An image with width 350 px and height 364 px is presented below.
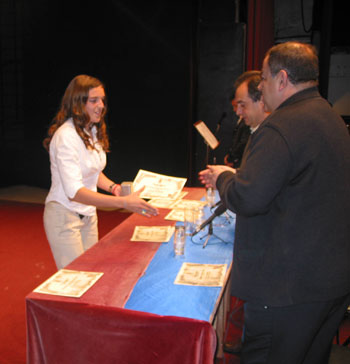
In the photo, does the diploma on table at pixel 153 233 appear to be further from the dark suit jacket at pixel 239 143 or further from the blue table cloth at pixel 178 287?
the dark suit jacket at pixel 239 143

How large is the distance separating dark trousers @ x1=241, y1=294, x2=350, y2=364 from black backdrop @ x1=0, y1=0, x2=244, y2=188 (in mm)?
3880

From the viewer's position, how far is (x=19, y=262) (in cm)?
395

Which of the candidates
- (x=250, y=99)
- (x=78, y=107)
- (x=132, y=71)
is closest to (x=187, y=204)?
(x=250, y=99)

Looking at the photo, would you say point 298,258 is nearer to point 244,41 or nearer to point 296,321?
point 296,321

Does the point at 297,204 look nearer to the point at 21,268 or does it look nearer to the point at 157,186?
the point at 157,186

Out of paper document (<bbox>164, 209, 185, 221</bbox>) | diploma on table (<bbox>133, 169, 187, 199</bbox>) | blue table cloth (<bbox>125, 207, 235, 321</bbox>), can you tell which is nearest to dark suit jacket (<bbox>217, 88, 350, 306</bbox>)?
blue table cloth (<bbox>125, 207, 235, 321</bbox>)

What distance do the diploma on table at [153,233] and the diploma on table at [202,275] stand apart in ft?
1.21

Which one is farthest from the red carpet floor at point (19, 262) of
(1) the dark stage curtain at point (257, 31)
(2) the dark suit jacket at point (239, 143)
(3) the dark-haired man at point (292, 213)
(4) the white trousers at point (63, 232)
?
(1) the dark stage curtain at point (257, 31)

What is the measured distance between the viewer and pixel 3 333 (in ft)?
8.77

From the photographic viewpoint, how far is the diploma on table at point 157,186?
7.84ft

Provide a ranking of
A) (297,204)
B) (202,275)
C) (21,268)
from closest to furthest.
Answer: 1. (297,204)
2. (202,275)
3. (21,268)

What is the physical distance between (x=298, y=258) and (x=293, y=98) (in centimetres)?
52

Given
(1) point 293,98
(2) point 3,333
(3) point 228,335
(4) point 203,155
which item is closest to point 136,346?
(1) point 293,98

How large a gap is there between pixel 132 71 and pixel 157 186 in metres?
3.96
